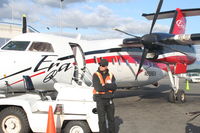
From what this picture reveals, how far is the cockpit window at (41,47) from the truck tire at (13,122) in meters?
3.96

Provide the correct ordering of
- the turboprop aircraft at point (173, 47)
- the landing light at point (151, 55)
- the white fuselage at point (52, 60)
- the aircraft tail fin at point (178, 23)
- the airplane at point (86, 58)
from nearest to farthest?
1. the white fuselage at point (52, 60)
2. the airplane at point (86, 58)
3. the turboprop aircraft at point (173, 47)
4. the landing light at point (151, 55)
5. the aircraft tail fin at point (178, 23)

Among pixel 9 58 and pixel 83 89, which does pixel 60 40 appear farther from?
pixel 83 89

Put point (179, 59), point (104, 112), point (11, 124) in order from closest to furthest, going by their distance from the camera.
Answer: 1. point (104, 112)
2. point (11, 124)
3. point (179, 59)

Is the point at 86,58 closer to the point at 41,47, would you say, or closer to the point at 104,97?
the point at 41,47

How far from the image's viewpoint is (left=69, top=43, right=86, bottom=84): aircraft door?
10406 mm

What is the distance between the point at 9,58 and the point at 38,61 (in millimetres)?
1085

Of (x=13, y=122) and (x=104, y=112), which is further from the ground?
(x=104, y=112)

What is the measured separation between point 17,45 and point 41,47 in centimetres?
97

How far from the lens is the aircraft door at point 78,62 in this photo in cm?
1041

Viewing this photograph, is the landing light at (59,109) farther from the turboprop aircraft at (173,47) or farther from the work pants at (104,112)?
the turboprop aircraft at (173,47)

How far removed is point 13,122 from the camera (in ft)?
20.6

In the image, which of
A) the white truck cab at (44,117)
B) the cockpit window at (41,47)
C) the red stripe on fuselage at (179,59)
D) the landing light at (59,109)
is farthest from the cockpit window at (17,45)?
the red stripe on fuselage at (179,59)

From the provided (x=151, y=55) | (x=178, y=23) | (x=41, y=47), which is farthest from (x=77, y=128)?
(x=178, y=23)

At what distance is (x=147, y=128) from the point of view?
7.68 meters
